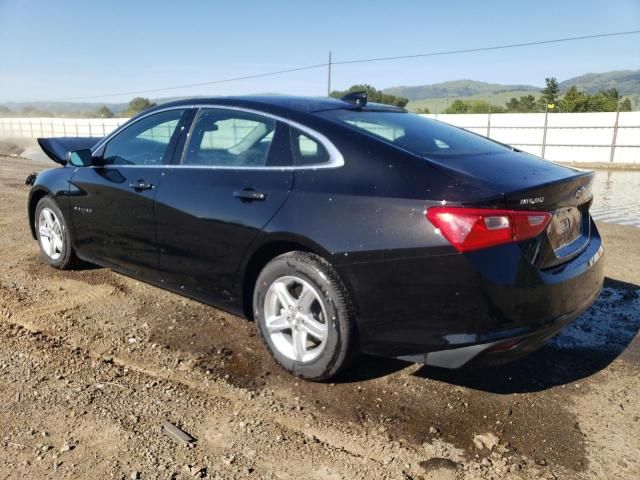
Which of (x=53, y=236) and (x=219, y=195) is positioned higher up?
(x=219, y=195)

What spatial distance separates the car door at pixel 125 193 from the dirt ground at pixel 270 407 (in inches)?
20.2

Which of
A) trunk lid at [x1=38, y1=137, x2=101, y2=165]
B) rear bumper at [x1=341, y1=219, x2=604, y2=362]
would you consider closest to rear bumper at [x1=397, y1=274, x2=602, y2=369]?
rear bumper at [x1=341, y1=219, x2=604, y2=362]

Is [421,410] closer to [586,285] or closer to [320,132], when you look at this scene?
[586,285]

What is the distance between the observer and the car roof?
133 inches

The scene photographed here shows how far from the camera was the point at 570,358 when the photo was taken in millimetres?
3498

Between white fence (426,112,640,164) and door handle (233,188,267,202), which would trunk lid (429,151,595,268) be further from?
white fence (426,112,640,164)

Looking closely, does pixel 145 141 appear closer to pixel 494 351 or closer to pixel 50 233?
pixel 50 233

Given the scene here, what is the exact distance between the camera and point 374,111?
11.9ft

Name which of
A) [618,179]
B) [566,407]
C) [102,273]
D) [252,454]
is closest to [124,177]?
[102,273]

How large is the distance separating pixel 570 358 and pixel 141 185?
3231 millimetres

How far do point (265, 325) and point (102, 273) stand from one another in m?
2.50

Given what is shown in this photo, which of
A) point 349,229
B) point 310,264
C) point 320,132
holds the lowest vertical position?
point 310,264

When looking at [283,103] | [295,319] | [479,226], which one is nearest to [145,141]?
[283,103]

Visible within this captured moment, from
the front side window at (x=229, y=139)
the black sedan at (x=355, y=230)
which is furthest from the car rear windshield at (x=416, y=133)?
the front side window at (x=229, y=139)
